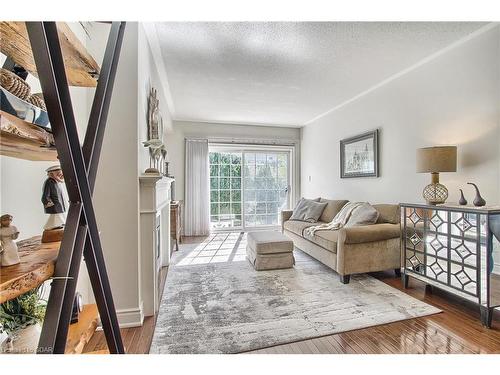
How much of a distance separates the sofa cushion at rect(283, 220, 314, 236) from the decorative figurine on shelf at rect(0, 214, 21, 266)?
3213mm

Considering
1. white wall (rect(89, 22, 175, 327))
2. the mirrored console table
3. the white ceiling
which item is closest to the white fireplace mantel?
white wall (rect(89, 22, 175, 327))

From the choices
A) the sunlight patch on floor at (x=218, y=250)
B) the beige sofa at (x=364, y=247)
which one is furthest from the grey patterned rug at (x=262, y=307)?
the sunlight patch on floor at (x=218, y=250)

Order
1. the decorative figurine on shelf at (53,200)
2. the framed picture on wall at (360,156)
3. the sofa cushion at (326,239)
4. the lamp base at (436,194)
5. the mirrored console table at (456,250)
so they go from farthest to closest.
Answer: the framed picture on wall at (360,156), the sofa cushion at (326,239), the lamp base at (436,194), the mirrored console table at (456,250), the decorative figurine on shelf at (53,200)

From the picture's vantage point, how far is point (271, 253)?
296 cm

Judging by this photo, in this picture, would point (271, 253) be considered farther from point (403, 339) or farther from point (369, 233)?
point (403, 339)

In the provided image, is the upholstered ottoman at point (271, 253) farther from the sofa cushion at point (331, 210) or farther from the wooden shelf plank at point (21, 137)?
the wooden shelf plank at point (21, 137)

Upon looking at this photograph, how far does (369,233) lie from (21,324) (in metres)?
2.65

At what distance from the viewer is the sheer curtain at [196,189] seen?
16.7 ft

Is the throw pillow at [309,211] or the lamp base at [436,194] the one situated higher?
the lamp base at [436,194]

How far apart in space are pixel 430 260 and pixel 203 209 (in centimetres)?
392

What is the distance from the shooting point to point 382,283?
8.46 ft

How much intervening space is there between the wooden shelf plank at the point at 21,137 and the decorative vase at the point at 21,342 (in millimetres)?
598
